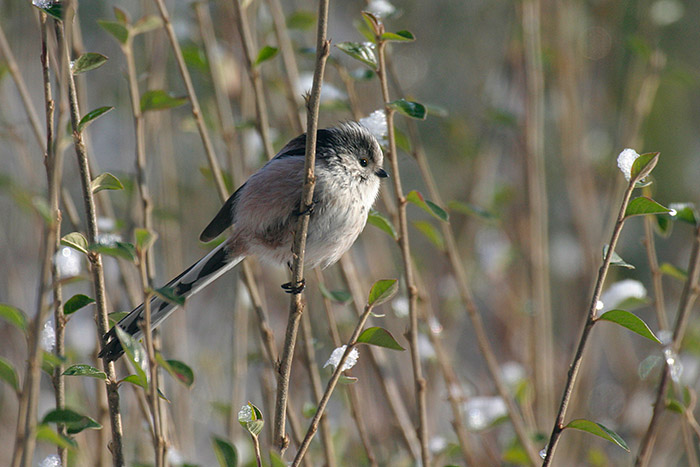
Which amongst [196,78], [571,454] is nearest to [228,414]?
[571,454]

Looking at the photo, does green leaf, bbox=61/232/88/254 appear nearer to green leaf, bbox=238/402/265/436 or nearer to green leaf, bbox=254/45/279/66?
green leaf, bbox=238/402/265/436

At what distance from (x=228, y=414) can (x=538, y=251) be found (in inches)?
49.9

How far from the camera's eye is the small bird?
6.74ft

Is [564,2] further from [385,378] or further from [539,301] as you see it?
[385,378]

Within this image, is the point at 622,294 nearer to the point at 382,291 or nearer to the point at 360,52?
the point at 382,291

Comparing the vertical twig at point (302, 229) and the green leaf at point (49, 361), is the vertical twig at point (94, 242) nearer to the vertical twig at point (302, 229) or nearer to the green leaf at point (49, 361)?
the green leaf at point (49, 361)

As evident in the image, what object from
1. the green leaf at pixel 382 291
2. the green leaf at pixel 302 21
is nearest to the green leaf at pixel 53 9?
the green leaf at pixel 382 291

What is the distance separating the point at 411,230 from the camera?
497 cm

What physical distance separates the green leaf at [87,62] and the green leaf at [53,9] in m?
0.13

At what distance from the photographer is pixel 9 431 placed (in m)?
2.94

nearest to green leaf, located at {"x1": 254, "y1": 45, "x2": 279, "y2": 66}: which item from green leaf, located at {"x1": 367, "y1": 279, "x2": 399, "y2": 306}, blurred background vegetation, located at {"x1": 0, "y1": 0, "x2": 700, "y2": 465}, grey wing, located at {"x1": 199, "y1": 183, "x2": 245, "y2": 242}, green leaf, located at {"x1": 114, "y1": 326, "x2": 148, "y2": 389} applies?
blurred background vegetation, located at {"x1": 0, "y1": 0, "x2": 700, "y2": 465}

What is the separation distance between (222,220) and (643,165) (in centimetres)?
133

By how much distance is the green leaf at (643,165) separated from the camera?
1315 millimetres

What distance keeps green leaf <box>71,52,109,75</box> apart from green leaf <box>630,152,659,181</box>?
1133 millimetres
